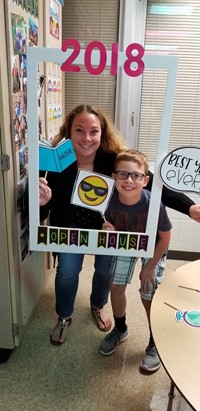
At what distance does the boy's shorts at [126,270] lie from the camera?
1446 millimetres

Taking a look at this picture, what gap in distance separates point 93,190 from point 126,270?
522mm

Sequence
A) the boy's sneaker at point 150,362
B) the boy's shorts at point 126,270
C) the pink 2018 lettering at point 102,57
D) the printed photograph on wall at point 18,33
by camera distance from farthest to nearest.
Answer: the boy's sneaker at point 150,362 < the boy's shorts at point 126,270 < the printed photograph on wall at point 18,33 < the pink 2018 lettering at point 102,57

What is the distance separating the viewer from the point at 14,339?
157 centimetres

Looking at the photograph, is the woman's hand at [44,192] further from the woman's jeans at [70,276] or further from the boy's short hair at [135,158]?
the woman's jeans at [70,276]

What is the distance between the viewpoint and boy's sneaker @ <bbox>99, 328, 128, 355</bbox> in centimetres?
166

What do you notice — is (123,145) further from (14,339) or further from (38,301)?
(38,301)

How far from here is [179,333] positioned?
0.91 m

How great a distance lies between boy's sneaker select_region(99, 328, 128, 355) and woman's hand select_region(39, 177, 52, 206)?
2.99 ft

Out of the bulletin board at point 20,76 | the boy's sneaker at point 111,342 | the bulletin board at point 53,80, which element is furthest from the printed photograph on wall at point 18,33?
the boy's sneaker at point 111,342

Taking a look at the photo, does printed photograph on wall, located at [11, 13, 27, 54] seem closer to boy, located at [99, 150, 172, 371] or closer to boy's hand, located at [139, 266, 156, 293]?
boy, located at [99, 150, 172, 371]

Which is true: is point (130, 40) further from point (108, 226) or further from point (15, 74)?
point (108, 226)

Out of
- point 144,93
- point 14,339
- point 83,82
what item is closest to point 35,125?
point 83,82

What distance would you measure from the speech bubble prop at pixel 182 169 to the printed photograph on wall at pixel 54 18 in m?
1.01

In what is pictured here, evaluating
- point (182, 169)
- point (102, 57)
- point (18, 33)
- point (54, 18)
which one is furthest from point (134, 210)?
point (54, 18)
